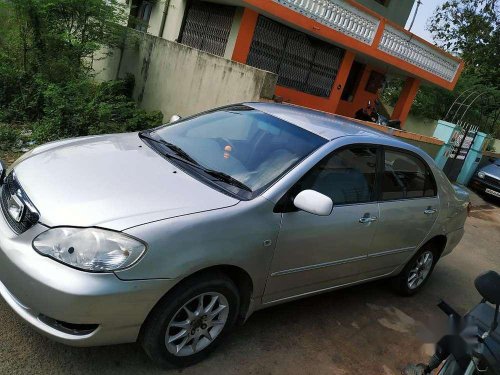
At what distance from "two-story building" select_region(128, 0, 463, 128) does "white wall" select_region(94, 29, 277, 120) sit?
55.6 inches

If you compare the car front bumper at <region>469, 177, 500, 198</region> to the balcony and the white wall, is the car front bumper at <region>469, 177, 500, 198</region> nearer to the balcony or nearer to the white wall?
the balcony

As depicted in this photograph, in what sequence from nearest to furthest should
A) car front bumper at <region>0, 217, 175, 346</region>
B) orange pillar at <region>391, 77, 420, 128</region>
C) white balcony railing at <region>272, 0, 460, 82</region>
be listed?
car front bumper at <region>0, 217, 175, 346</region>
white balcony railing at <region>272, 0, 460, 82</region>
orange pillar at <region>391, 77, 420, 128</region>

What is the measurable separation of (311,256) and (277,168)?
2.26 ft

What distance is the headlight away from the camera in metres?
2.32

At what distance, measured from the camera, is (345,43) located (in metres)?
11.1

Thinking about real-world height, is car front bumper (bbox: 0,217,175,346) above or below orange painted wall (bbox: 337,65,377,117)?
below

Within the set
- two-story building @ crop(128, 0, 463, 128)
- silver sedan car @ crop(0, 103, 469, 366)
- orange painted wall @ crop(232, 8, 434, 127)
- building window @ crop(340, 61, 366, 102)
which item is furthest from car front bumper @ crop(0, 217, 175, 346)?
building window @ crop(340, 61, 366, 102)

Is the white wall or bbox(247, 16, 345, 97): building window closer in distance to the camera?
the white wall

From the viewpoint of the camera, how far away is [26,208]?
2586 millimetres

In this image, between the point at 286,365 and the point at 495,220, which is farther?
the point at 495,220

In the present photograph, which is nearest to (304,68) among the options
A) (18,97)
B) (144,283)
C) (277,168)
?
(18,97)

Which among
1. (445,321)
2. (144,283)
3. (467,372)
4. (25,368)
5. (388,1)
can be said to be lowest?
(25,368)

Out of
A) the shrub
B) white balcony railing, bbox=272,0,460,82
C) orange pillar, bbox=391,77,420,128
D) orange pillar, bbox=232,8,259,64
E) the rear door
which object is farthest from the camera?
orange pillar, bbox=391,77,420,128

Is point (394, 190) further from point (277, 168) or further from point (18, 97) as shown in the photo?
point (18, 97)
